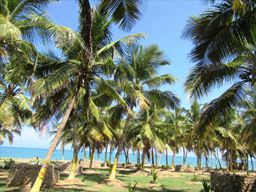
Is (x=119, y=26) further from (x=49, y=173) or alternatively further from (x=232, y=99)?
(x=49, y=173)

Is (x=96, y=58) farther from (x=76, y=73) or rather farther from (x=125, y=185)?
(x=125, y=185)

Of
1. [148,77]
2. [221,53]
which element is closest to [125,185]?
[148,77]

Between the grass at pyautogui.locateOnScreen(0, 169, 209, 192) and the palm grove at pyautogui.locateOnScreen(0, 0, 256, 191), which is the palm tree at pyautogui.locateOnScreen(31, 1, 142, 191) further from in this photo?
the grass at pyautogui.locateOnScreen(0, 169, 209, 192)

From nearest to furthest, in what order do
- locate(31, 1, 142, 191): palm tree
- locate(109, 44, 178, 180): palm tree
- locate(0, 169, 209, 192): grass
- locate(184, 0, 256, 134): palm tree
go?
locate(184, 0, 256, 134): palm tree → locate(31, 1, 142, 191): palm tree → locate(0, 169, 209, 192): grass → locate(109, 44, 178, 180): palm tree

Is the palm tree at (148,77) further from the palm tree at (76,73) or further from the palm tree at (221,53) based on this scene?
the palm tree at (221,53)

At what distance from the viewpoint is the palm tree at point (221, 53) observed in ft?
27.8

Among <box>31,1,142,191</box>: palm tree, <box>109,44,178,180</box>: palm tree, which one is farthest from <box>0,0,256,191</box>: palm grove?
<box>109,44,178,180</box>: palm tree

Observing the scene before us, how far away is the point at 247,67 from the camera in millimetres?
11289

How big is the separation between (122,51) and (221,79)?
198 inches

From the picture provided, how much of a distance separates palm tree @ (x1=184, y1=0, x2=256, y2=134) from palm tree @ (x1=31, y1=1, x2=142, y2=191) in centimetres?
402

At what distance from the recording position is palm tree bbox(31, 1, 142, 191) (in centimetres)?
1262

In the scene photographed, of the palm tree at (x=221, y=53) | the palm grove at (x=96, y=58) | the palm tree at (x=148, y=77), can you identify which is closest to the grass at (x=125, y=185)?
the palm tree at (x=148, y=77)

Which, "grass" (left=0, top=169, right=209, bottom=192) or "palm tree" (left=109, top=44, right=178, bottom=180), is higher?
"palm tree" (left=109, top=44, right=178, bottom=180)

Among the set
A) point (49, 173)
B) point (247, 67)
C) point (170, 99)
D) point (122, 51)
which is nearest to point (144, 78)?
point (170, 99)
